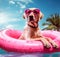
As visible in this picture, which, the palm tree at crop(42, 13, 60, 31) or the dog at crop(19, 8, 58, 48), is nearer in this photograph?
the dog at crop(19, 8, 58, 48)

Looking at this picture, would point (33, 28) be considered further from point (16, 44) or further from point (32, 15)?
point (16, 44)

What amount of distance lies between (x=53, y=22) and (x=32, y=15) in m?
0.34

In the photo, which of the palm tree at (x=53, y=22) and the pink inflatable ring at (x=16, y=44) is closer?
the pink inflatable ring at (x=16, y=44)

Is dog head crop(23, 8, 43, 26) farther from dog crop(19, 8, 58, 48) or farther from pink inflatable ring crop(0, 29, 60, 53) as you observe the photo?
pink inflatable ring crop(0, 29, 60, 53)

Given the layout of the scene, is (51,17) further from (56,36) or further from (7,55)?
(7,55)

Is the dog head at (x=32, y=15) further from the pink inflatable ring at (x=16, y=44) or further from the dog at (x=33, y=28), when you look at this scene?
the pink inflatable ring at (x=16, y=44)

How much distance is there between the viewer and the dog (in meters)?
4.26

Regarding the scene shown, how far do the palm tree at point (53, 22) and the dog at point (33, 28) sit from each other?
134mm

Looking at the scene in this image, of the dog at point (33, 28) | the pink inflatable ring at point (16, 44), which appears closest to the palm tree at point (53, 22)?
the dog at point (33, 28)

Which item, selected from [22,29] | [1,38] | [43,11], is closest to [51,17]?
[43,11]

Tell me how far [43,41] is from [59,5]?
0.55 metres

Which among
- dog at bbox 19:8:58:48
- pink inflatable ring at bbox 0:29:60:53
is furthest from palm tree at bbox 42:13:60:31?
pink inflatable ring at bbox 0:29:60:53

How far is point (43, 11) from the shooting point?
4375 millimetres

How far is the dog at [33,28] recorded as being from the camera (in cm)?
426
